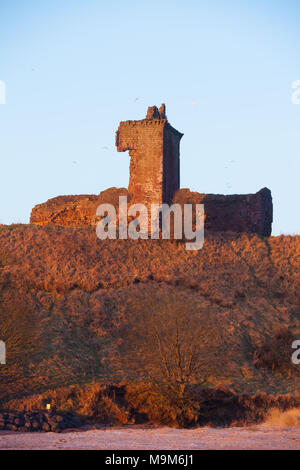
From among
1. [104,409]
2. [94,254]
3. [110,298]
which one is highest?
[94,254]

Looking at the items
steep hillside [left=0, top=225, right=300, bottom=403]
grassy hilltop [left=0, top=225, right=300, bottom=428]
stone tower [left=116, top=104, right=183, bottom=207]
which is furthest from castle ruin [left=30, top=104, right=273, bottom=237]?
steep hillside [left=0, top=225, right=300, bottom=403]

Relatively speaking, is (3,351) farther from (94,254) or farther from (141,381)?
(94,254)

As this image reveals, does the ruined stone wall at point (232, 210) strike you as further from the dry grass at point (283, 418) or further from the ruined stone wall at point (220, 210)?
the dry grass at point (283, 418)

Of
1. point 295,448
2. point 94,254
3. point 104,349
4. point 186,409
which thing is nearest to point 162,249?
point 94,254

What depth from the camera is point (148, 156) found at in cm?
3550

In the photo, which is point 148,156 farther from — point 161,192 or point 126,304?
point 126,304

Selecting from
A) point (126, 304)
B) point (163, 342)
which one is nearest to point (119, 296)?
point (126, 304)

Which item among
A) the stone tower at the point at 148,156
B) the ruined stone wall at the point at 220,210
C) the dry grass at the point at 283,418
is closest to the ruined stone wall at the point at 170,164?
the stone tower at the point at 148,156

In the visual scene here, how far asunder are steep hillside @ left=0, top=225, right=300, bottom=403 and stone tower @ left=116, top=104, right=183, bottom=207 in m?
3.60

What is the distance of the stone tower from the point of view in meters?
35.2

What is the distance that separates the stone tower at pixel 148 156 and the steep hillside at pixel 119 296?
3.60 metres

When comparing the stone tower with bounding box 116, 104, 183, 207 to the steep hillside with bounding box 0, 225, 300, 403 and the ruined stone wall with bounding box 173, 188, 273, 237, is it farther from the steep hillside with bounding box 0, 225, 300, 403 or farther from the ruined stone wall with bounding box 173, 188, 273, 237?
the steep hillside with bounding box 0, 225, 300, 403
